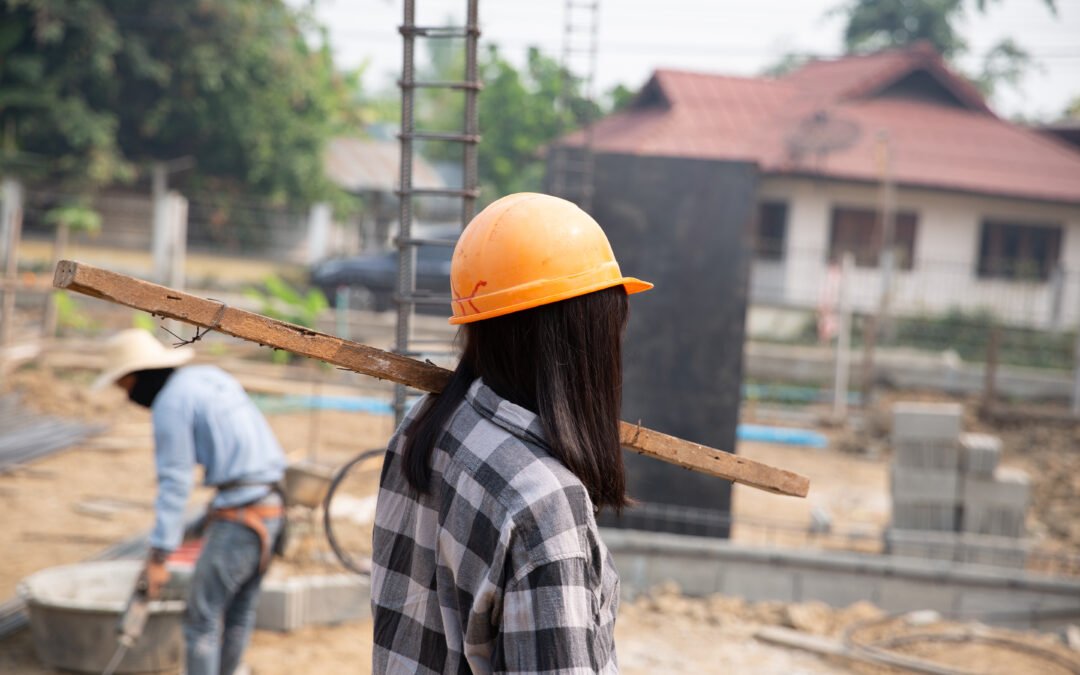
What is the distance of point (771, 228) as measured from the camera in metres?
19.6

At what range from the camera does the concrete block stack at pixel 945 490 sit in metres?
7.31

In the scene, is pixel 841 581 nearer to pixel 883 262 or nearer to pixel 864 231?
pixel 883 262

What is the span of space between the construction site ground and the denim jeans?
44.3 inches

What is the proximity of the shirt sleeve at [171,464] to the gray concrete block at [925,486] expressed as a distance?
5266 millimetres

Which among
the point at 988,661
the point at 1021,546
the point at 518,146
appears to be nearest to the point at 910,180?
the point at 518,146

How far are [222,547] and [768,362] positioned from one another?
12284mm

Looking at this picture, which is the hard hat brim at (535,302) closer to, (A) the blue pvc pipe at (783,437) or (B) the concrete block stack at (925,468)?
(B) the concrete block stack at (925,468)

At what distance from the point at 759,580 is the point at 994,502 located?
198cm

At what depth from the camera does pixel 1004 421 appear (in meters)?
13.3

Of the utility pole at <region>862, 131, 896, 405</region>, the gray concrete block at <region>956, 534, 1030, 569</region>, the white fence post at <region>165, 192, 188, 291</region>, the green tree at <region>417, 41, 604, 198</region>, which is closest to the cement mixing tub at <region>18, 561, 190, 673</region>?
the gray concrete block at <region>956, 534, 1030, 569</region>

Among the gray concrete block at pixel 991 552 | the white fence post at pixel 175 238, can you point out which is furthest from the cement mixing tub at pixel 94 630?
the white fence post at pixel 175 238

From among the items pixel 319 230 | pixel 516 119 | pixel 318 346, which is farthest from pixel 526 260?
pixel 516 119

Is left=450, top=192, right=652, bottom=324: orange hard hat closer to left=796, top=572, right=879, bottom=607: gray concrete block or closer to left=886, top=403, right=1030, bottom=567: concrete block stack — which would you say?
left=796, top=572, right=879, bottom=607: gray concrete block

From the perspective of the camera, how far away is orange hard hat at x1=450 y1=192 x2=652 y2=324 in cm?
158
